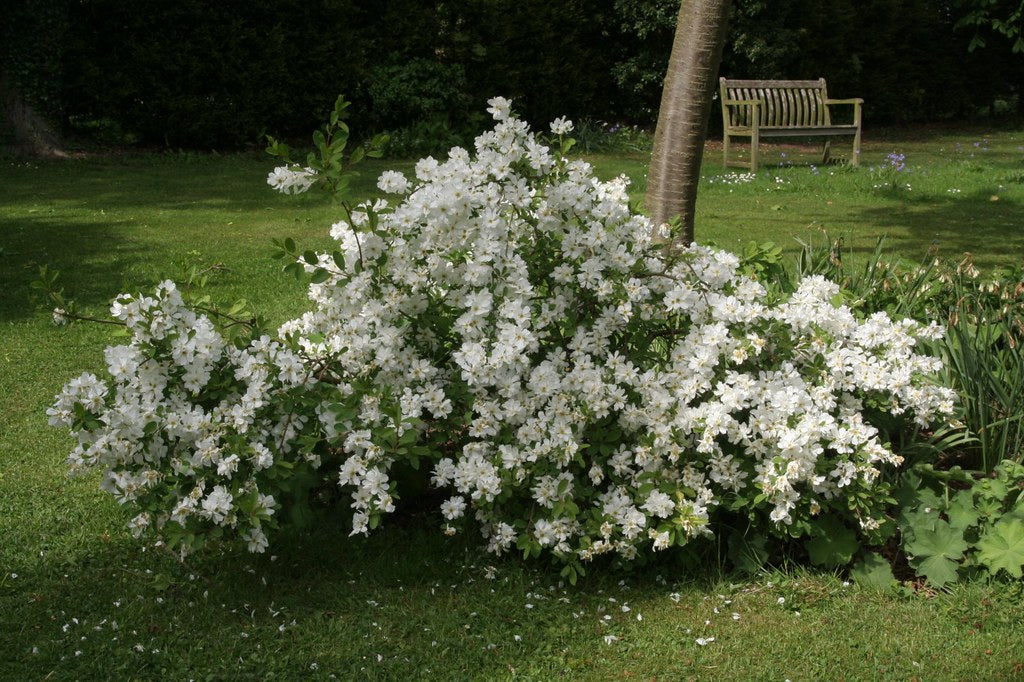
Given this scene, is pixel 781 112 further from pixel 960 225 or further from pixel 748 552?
pixel 748 552

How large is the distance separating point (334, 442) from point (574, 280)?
908 millimetres

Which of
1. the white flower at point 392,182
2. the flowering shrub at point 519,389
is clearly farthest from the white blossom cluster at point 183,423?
the white flower at point 392,182

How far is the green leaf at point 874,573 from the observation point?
123 inches

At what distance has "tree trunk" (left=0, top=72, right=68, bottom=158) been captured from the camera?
484 inches

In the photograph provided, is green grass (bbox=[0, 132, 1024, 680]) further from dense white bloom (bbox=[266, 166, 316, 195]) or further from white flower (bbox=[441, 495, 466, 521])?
dense white bloom (bbox=[266, 166, 316, 195])

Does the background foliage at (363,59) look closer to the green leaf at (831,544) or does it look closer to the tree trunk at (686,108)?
the tree trunk at (686,108)

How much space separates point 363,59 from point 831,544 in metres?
11.6

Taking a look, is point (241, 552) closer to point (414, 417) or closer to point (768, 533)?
point (414, 417)

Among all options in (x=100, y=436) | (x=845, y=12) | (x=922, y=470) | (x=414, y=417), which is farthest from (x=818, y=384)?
(x=845, y=12)

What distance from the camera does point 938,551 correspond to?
3.09 meters

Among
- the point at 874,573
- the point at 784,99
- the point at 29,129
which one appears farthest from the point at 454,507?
the point at 29,129

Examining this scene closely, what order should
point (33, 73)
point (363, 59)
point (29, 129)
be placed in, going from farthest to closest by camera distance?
point (363, 59), point (29, 129), point (33, 73)

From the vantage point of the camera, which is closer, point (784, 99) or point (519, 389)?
point (519, 389)

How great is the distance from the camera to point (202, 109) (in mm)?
12805
